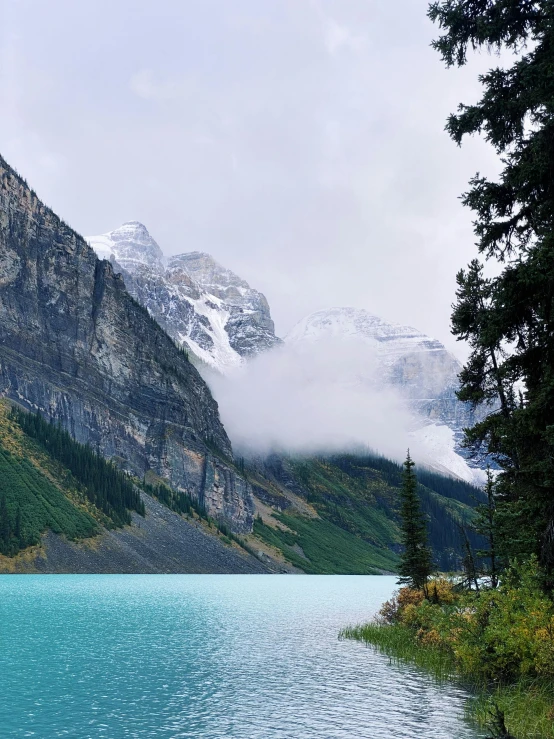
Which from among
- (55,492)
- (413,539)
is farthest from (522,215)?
(55,492)

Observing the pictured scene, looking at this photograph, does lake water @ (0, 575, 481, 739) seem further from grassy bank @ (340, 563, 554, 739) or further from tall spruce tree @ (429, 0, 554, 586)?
tall spruce tree @ (429, 0, 554, 586)

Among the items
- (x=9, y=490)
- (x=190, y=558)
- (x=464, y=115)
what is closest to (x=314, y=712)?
(x=464, y=115)

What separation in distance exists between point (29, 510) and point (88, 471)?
39.1 metres

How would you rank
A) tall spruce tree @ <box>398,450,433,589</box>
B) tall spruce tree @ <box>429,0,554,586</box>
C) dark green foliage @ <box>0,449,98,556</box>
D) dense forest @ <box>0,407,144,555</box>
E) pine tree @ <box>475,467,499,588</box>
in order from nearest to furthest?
tall spruce tree @ <box>429,0,554,586</box> < pine tree @ <box>475,467,499,588</box> < tall spruce tree @ <box>398,450,433,589</box> < dark green foliage @ <box>0,449,98,556</box> < dense forest @ <box>0,407,144,555</box>

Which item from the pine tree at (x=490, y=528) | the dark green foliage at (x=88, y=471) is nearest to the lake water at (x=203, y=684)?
the pine tree at (x=490, y=528)

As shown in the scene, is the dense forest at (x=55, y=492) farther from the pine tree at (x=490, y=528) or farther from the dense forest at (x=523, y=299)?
the dense forest at (x=523, y=299)

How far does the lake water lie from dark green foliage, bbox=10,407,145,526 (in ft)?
370

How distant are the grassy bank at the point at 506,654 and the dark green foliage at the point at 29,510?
108 metres

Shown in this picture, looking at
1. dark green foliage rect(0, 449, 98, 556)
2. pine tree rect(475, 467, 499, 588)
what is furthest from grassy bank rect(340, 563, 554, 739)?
dark green foliage rect(0, 449, 98, 556)

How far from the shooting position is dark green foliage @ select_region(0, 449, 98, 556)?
130875mm

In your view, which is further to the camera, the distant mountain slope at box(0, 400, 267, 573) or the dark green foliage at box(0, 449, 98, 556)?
the distant mountain slope at box(0, 400, 267, 573)

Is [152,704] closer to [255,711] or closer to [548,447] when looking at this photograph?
[255,711]

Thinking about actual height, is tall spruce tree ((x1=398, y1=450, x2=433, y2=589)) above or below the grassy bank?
above

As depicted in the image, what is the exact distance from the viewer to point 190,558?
6693 inches
